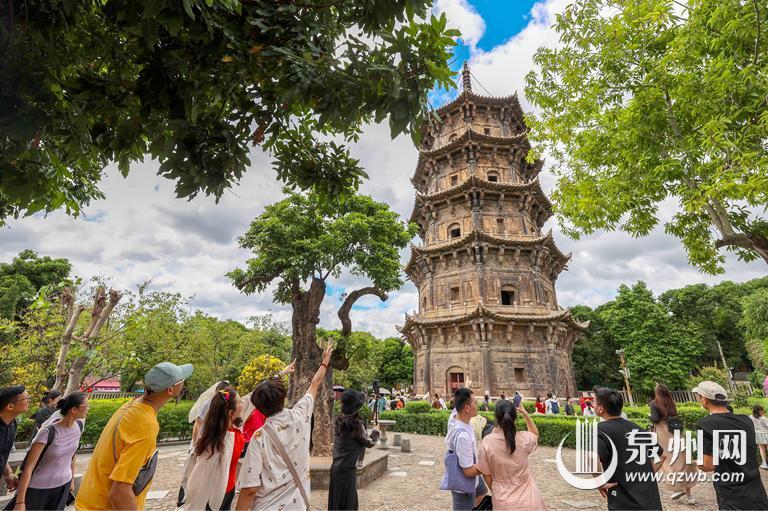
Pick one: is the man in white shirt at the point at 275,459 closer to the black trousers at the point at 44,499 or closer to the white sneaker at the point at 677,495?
the black trousers at the point at 44,499

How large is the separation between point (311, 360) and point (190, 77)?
9.08m

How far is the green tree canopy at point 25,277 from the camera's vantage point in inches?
1130

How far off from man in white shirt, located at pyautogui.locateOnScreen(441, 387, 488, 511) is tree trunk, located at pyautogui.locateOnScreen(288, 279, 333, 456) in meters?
5.96

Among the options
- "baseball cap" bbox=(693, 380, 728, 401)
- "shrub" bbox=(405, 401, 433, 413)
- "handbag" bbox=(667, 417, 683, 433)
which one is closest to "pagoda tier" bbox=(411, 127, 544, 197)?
"shrub" bbox=(405, 401, 433, 413)

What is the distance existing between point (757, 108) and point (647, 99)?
171 centimetres

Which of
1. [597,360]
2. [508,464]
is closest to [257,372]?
[508,464]

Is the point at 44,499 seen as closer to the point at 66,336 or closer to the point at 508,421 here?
the point at 66,336

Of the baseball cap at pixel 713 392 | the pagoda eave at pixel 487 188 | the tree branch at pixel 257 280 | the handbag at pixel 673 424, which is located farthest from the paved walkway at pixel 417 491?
the pagoda eave at pixel 487 188

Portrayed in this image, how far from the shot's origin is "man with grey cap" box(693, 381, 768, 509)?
148 inches

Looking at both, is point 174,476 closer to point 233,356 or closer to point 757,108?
point 757,108

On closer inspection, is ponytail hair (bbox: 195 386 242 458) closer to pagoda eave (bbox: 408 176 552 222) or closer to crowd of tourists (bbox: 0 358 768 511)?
crowd of tourists (bbox: 0 358 768 511)

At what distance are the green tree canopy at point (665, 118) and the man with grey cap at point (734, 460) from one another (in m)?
3.90

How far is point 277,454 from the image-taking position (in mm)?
2957

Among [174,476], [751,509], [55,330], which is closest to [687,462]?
[751,509]
